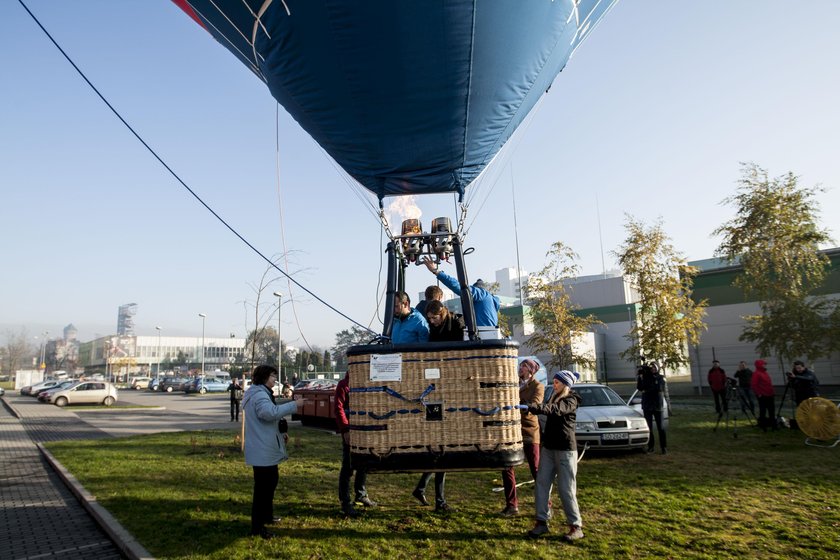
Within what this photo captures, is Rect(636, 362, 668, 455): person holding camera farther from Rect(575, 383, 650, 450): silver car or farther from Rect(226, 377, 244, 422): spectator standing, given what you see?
Rect(226, 377, 244, 422): spectator standing

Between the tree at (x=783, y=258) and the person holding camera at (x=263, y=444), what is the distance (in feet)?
69.2

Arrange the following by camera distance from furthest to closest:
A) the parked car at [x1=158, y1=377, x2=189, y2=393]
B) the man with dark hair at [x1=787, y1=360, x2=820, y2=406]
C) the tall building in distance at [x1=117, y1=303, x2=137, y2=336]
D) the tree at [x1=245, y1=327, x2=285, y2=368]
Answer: the tall building in distance at [x1=117, y1=303, x2=137, y2=336] < the parked car at [x1=158, y1=377, x2=189, y2=393] < the tree at [x1=245, y1=327, x2=285, y2=368] < the man with dark hair at [x1=787, y1=360, x2=820, y2=406]

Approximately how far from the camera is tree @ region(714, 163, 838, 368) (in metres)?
20.4

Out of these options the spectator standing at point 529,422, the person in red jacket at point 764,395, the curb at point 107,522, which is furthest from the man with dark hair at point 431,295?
the person in red jacket at point 764,395

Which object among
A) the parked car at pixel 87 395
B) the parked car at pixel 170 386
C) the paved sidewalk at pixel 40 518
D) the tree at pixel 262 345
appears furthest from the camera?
the parked car at pixel 170 386

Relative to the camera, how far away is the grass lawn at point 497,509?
534cm

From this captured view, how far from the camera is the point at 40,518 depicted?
7250 mm

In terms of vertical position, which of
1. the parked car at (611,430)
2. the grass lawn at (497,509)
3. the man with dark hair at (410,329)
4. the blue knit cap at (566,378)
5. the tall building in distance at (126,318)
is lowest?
the grass lawn at (497,509)

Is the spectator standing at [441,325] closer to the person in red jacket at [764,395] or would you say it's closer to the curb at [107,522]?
the curb at [107,522]

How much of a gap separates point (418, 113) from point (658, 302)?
16.3 m

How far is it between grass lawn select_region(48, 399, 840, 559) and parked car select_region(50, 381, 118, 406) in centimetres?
2460

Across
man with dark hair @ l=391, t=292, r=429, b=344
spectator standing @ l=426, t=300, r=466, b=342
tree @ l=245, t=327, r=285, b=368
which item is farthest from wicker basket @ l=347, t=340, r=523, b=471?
tree @ l=245, t=327, r=285, b=368

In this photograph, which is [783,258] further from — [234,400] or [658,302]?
[234,400]

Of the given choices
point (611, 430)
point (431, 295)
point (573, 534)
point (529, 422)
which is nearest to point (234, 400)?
point (611, 430)
